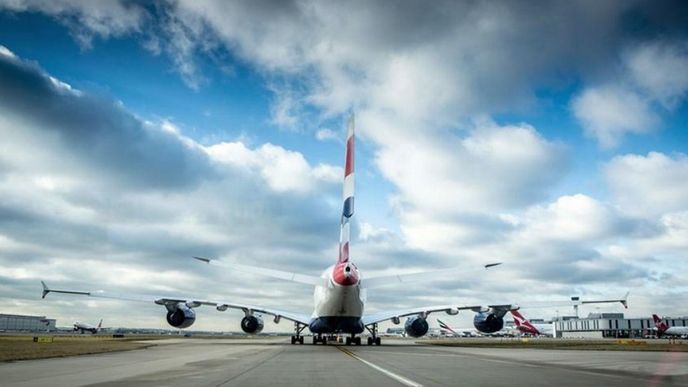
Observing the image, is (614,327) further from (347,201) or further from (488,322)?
(347,201)

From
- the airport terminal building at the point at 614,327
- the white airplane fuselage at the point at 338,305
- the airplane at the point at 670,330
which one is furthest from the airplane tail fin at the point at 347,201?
the airport terminal building at the point at 614,327

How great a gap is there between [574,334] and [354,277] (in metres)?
141

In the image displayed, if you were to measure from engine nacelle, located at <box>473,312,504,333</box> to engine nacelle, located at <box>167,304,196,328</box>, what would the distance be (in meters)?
24.1

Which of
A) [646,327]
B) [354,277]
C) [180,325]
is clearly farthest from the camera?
[646,327]

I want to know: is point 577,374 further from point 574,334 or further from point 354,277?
point 574,334

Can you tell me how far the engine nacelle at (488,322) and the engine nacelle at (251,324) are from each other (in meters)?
18.7

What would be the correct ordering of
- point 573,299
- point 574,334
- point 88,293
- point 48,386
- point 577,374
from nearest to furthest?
point 48,386 < point 577,374 < point 573,299 < point 88,293 < point 574,334

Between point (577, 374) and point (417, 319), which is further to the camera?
point (417, 319)

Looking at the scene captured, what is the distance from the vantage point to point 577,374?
50.6 ft

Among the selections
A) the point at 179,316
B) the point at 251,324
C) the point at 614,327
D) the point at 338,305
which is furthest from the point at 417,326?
the point at 614,327

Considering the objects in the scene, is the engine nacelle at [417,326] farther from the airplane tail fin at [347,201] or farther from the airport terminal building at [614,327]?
the airport terminal building at [614,327]

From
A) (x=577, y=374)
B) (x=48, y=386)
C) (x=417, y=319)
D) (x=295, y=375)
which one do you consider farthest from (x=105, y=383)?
(x=417, y=319)

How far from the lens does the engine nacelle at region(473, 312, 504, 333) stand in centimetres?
4388

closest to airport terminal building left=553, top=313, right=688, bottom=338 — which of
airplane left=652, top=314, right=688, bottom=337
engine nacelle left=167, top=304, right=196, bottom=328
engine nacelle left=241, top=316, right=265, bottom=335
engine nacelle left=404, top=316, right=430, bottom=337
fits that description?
airplane left=652, top=314, right=688, bottom=337
